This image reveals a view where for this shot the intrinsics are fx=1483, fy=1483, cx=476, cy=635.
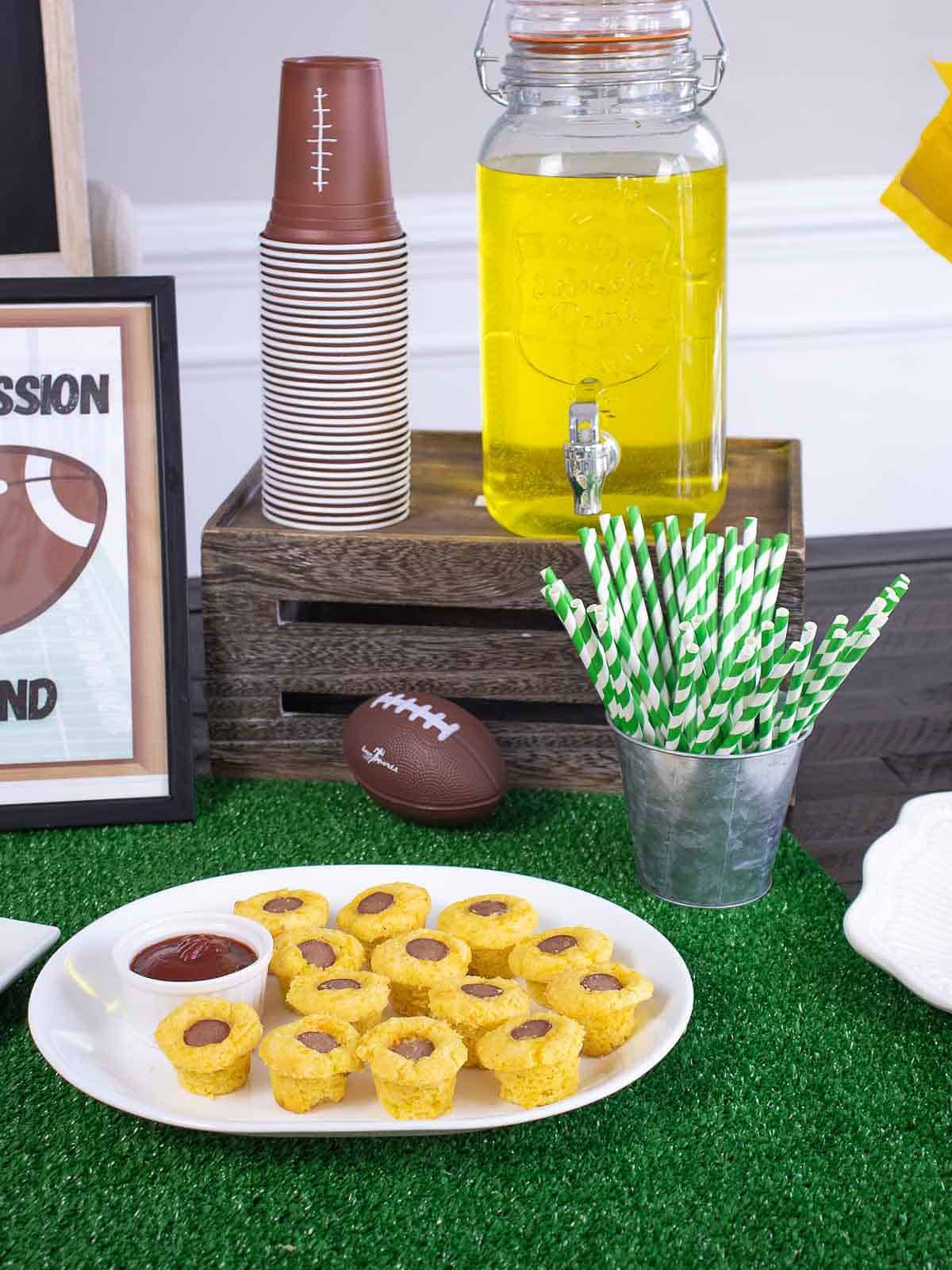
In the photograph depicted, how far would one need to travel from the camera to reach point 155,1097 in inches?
29.2

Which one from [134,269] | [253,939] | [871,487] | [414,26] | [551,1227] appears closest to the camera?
[551,1227]

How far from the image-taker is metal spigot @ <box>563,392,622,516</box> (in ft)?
3.36

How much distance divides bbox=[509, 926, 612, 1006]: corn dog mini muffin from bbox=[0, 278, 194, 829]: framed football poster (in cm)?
33

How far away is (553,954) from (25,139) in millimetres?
706

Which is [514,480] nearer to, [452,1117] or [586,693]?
[586,693]

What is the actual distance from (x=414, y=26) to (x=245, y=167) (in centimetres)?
24

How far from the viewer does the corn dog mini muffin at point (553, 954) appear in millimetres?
798

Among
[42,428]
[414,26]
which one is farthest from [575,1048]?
[414,26]

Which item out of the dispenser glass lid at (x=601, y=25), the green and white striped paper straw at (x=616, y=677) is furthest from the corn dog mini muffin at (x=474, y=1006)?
the dispenser glass lid at (x=601, y=25)

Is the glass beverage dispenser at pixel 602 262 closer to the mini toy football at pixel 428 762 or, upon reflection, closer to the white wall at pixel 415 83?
the mini toy football at pixel 428 762

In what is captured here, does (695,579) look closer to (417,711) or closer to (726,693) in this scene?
(726,693)

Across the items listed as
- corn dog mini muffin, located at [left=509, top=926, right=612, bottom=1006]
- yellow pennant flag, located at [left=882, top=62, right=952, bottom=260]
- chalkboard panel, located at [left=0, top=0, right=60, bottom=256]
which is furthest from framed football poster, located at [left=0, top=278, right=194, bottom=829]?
yellow pennant flag, located at [left=882, top=62, right=952, bottom=260]

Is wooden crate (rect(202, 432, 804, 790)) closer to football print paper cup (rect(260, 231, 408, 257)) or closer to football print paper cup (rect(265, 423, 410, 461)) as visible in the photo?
football print paper cup (rect(265, 423, 410, 461))

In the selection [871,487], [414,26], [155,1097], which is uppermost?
[414,26]
